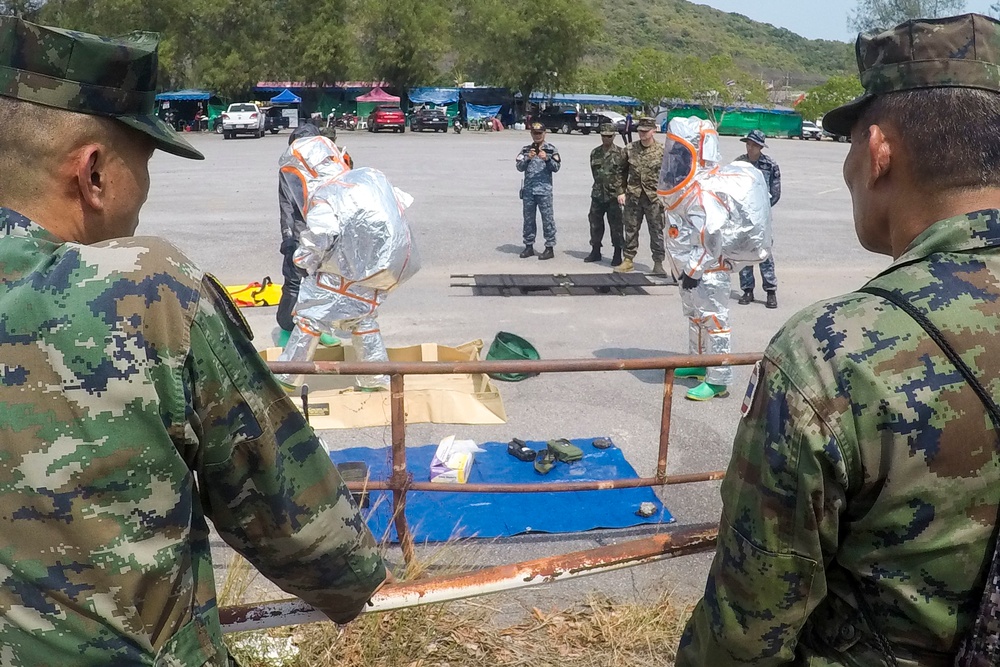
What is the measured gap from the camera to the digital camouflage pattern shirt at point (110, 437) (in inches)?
47.0

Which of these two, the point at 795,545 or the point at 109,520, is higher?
the point at 109,520

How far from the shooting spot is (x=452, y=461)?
16.4 feet

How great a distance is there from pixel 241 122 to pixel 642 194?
2844 cm

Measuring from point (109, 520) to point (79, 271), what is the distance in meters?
0.36

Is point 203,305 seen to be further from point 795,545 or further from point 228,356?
point 795,545

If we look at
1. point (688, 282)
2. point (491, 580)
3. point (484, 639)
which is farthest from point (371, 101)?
point (491, 580)

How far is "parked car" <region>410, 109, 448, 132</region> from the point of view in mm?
43094

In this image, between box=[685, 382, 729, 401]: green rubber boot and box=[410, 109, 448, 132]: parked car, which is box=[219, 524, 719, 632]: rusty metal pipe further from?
box=[410, 109, 448, 132]: parked car

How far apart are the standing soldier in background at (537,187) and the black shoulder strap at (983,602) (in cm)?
1052

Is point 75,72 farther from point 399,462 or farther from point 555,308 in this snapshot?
point 555,308

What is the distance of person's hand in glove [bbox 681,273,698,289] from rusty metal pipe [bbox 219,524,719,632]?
14.8 feet

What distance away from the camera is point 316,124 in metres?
7.16

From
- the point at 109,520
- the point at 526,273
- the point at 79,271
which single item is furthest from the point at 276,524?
the point at 526,273

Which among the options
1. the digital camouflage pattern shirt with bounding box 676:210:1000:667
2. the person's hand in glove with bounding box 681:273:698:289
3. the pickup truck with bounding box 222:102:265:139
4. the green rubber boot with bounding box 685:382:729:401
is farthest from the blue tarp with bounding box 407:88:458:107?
the digital camouflage pattern shirt with bounding box 676:210:1000:667
